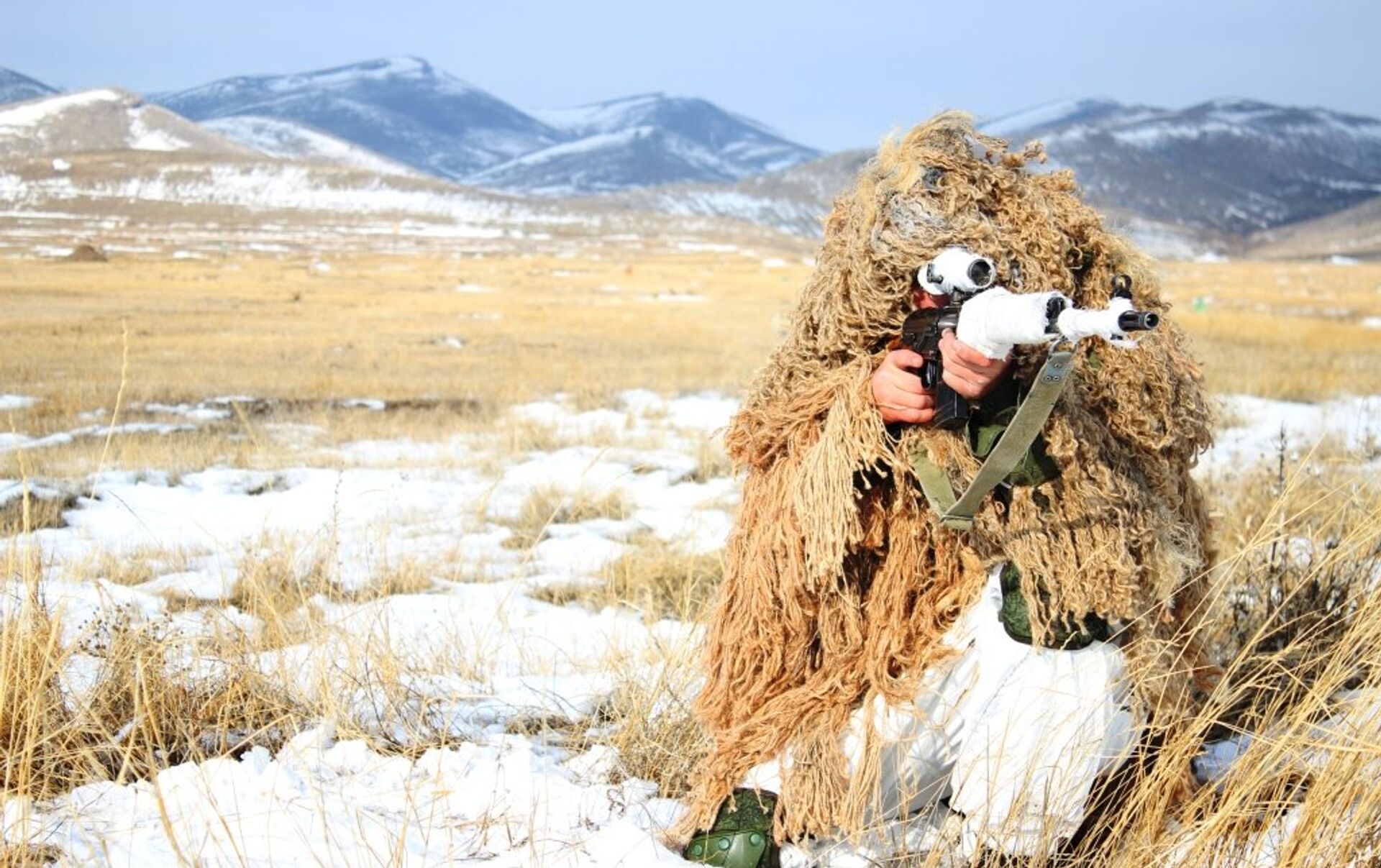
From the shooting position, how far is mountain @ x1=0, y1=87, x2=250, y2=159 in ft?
558

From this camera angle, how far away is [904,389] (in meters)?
1.90

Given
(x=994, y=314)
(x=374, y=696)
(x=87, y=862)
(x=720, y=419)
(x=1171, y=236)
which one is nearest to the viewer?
(x=994, y=314)

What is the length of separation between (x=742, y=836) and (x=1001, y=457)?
931mm

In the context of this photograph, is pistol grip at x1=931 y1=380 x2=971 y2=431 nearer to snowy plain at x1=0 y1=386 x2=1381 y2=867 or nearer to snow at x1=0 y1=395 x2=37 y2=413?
snowy plain at x1=0 y1=386 x2=1381 y2=867

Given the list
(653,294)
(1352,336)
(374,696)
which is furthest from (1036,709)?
(653,294)

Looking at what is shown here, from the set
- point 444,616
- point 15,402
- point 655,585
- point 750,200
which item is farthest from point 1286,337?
point 750,200

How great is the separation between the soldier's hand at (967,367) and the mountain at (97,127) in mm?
187057

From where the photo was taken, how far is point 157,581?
14.3 feet

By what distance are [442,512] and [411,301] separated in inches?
718

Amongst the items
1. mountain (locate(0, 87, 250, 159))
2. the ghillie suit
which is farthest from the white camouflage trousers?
mountain (locate(0, 87, 250, 159))

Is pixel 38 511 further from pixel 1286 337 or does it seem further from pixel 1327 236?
pixel 1327 236

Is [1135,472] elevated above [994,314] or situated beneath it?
situated beneath

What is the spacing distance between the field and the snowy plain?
0.05 ft

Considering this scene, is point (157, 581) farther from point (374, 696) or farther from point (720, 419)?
point (720, 419)
